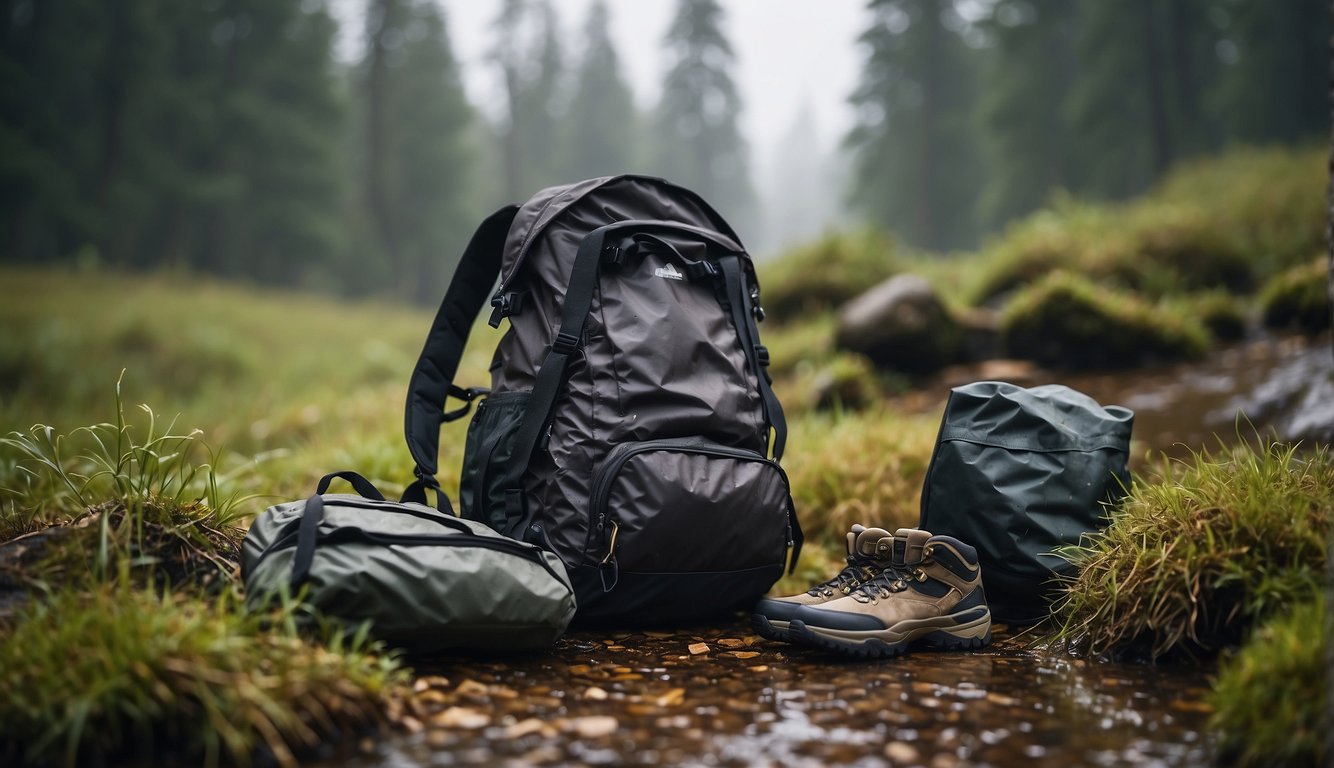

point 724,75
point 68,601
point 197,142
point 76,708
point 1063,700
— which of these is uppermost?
point 724,75

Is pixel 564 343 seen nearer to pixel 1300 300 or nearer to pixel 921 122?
pixel 1300 300

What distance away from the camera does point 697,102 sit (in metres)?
34.4

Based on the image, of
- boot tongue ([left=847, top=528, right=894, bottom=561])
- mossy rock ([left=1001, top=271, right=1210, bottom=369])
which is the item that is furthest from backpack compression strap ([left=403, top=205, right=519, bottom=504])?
mossy rock ([left=1001, top=271, right=1210, bottom=369])

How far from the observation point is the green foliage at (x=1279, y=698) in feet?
4.93

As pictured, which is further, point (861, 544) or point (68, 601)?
point (861, 544)

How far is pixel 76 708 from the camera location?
1554 millimetres

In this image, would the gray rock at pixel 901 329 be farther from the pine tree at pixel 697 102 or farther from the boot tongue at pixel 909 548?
the pine tree at pixel 697 102

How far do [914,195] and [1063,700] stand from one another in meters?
23.9

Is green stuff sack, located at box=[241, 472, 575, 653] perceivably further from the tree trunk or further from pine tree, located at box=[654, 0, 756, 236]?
pine tree, located at box=[654, 0, 756, 236]

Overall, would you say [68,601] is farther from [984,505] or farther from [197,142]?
[197,142]

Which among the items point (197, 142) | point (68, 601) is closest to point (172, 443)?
point (68, 601)

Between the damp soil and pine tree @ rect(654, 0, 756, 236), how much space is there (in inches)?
1286

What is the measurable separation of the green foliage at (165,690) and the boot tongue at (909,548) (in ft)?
4.90

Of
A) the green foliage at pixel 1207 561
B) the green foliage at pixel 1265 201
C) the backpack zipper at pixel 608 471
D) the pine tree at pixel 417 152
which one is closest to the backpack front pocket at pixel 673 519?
the backpack zipper at pixel 608 471
